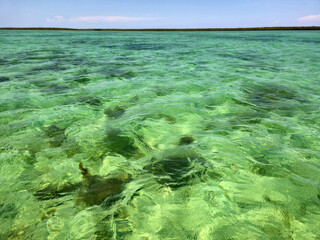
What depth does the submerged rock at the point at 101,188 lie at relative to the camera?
200 centimetres

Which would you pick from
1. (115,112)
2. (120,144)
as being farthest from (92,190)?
(115,112)

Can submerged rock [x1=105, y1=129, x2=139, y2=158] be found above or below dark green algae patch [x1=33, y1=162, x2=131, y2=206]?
below

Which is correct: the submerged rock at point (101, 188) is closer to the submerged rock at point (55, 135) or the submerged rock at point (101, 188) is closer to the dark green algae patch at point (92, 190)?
the dark green algae patch at point (92, 190)

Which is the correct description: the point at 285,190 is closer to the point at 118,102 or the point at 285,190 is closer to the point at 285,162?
the point at 285,162

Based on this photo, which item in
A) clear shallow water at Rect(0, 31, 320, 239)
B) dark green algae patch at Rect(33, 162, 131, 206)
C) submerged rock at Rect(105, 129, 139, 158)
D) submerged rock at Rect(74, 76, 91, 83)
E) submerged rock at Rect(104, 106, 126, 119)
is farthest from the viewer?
submerged rock at Rect(74, 76, 91, 83)

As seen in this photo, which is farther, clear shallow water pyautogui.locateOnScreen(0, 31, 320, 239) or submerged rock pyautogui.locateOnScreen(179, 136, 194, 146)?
submerged rock pyautogui.locateOnScreen(179, 136, 194, 146)

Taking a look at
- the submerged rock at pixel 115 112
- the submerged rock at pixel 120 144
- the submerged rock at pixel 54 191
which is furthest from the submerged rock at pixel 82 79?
the submerged rock at pixel 54 191

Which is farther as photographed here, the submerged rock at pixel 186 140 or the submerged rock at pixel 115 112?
the submerged rock at pixel 115 112

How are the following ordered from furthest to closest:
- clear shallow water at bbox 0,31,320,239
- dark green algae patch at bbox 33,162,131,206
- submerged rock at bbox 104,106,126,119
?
submerged rock at bbox 104,106,126,119 → dark green algae patch at bbox 33,162,131,206 → clear shallow water at bbox 0,31,320,239

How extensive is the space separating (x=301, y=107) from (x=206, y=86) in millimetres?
2574

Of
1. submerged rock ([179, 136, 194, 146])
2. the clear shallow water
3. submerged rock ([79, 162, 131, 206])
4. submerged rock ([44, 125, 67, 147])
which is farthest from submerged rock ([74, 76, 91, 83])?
submerged rock ([79, 162, 131, 206])

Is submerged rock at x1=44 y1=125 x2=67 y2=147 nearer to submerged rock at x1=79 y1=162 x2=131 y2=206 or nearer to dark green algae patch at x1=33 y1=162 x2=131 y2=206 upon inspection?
submerged rock at x1=79 y1=162 x2=131 y2=206

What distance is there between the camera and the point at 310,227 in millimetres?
1713

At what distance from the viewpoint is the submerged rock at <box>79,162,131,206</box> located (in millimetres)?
2002
